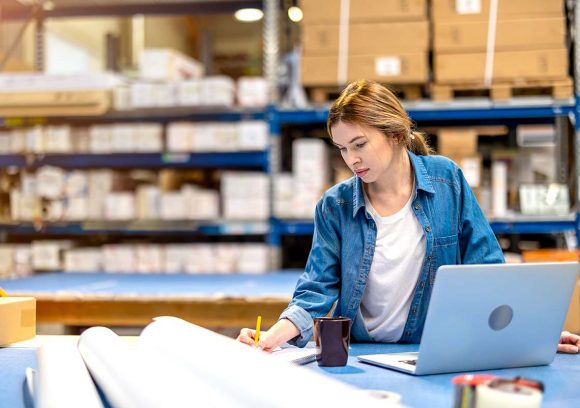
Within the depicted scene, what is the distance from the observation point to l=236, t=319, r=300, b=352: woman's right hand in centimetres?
178

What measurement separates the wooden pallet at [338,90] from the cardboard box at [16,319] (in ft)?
8.60

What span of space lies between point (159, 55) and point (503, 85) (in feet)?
7.23

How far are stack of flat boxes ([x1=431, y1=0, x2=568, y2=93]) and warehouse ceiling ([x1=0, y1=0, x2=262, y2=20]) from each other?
1.36 m

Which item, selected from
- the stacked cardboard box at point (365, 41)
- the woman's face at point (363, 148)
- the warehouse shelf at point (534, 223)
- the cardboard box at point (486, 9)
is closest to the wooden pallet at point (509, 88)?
the stacked cardboard box at point (365, 41)

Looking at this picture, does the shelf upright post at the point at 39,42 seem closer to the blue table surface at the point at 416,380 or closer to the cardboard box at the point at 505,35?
the cardboard box at the point at 505,35

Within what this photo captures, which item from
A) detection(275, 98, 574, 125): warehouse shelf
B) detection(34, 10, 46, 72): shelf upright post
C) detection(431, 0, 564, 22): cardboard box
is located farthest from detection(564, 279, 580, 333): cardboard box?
→ detection(34, 10, 46, 72): shelf upright post

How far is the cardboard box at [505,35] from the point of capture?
156 inches

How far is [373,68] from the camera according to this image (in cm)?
414

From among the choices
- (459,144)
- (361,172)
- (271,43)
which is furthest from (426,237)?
(271,43)

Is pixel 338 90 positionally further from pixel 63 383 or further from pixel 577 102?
pixel 63 383

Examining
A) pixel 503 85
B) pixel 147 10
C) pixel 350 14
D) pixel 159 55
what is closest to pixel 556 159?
pixel 503 85

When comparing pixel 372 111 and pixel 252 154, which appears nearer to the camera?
pixel 372 111

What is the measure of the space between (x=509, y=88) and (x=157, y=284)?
93.0 inches

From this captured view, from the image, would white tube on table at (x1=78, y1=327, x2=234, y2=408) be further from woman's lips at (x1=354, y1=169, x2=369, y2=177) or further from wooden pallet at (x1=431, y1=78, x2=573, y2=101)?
wooden pallet at (x1=431, y1=78, x2=573, y2=101)
